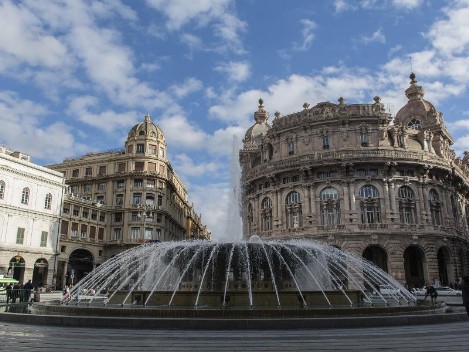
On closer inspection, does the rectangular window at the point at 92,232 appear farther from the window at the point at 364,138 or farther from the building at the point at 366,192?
the window at the point at 364,138

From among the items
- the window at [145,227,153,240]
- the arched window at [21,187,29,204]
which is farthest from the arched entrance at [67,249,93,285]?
the arched window at [21,187,29,204]

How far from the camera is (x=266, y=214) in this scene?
50281 millimetres

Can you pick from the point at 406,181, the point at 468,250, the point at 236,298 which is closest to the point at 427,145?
the point at 406,181

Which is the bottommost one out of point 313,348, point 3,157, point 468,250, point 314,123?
point 313,348

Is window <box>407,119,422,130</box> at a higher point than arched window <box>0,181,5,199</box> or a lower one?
higher

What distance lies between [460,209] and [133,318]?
175 feet

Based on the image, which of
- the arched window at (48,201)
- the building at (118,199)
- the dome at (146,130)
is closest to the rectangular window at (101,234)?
the building at (118,199)

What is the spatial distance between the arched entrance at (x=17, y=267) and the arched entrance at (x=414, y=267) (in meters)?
40.5

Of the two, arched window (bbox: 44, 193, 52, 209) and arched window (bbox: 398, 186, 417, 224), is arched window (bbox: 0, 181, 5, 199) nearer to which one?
arched window (bbox: 44, 193, 52, 209)

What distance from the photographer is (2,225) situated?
141 ft

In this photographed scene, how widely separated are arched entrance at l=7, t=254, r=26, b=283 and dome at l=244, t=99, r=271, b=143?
34.9 m

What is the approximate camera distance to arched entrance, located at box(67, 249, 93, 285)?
56438 millimetres

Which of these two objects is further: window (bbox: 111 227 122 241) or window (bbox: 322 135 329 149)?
window (bbox: 111 227 122 241)

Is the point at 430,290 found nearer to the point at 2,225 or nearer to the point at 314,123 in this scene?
the point at 314,123
